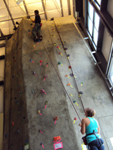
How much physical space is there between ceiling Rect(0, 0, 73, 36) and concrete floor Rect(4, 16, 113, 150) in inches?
87.1

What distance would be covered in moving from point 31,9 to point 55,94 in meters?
5.84

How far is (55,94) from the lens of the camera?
4902 millimetres

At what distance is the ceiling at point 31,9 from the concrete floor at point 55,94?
A: 2212mm

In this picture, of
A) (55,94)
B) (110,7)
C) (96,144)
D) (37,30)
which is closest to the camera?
(96,144)

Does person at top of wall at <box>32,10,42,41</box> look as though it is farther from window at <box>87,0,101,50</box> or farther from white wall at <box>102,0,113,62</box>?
white wall at <box>102,0,113,62</box>

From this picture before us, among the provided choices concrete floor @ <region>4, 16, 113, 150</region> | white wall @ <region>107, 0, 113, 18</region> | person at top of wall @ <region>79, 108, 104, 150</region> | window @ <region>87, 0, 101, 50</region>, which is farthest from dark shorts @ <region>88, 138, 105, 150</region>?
window @ <region>87, 0, 101, 50</region>

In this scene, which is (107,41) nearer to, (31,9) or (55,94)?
(55,94)

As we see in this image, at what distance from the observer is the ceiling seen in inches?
318

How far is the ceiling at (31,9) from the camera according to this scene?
8.07 m

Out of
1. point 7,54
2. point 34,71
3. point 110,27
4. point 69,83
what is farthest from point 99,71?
point 7,54

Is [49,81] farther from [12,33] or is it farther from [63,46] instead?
[12,33]

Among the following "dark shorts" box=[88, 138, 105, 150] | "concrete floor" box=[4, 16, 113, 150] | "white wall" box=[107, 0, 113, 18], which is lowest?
"concrete floor" box=[4, 16, 113, 150]

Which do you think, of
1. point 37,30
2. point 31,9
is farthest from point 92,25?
point 31,9

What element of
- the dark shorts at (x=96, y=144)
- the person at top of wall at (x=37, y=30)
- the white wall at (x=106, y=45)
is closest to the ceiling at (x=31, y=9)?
the person at top of wall at (x=37, y=30)
